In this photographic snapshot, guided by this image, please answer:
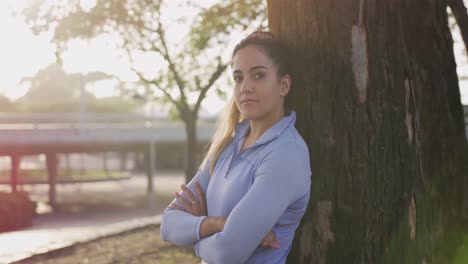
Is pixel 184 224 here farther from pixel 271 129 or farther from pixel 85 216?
pixel 85 216

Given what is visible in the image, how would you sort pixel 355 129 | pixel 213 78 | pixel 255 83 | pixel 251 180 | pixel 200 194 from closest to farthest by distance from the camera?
1. pixel 251 180
2. pixel 255 83
3. pixel 200 194
4. pixel 355 129
5. pixel 213 78

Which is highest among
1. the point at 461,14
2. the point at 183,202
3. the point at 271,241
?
the point at 461,14

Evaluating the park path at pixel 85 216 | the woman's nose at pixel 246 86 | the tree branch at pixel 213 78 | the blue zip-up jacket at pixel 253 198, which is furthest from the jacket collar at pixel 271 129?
the tree branch at pixel 213 78

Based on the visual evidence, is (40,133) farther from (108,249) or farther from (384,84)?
(384,84)

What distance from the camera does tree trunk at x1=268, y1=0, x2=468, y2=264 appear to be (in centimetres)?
325

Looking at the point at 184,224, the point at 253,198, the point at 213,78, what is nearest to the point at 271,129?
the point at 253,198

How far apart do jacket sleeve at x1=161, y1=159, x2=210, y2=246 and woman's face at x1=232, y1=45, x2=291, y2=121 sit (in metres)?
0.46

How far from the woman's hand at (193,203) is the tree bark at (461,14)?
3.56 m

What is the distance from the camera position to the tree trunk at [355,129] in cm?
325

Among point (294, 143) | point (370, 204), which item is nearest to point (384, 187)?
point (370, 204)

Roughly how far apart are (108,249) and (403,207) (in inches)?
238

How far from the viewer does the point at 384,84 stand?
3.26m

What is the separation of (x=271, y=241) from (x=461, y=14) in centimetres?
406

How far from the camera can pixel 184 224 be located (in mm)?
2943
